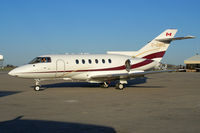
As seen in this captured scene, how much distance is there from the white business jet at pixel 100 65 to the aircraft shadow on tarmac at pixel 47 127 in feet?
35.8

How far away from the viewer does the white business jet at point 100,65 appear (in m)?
19.2

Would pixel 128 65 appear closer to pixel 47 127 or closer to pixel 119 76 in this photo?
pixel 119 76

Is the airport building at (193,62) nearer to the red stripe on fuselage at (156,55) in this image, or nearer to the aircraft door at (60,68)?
the red stripe on fuselage at (156,55)

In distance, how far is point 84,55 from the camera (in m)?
21.5

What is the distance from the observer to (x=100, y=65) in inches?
826

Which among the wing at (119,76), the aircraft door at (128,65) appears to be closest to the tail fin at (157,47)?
the aircraft door at (128,65)

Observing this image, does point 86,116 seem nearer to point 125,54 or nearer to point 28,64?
point 28,64

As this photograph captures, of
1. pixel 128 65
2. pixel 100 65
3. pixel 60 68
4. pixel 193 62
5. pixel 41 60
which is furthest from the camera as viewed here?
pixel 193 62

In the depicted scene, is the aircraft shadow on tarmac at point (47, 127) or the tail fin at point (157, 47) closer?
the aircraft shadow on tarmac at point (47, 127)

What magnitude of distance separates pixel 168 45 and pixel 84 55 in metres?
7.78

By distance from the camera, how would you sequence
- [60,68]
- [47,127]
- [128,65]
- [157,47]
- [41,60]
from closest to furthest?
[47,127]
[41,60]
[60,68]
[128,65]
[157,47]

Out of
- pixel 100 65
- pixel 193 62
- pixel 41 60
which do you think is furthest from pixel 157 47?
pixel 193 62

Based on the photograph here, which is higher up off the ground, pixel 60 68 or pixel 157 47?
pixel 157 47

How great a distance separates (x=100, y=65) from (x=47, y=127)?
13.7 metres
